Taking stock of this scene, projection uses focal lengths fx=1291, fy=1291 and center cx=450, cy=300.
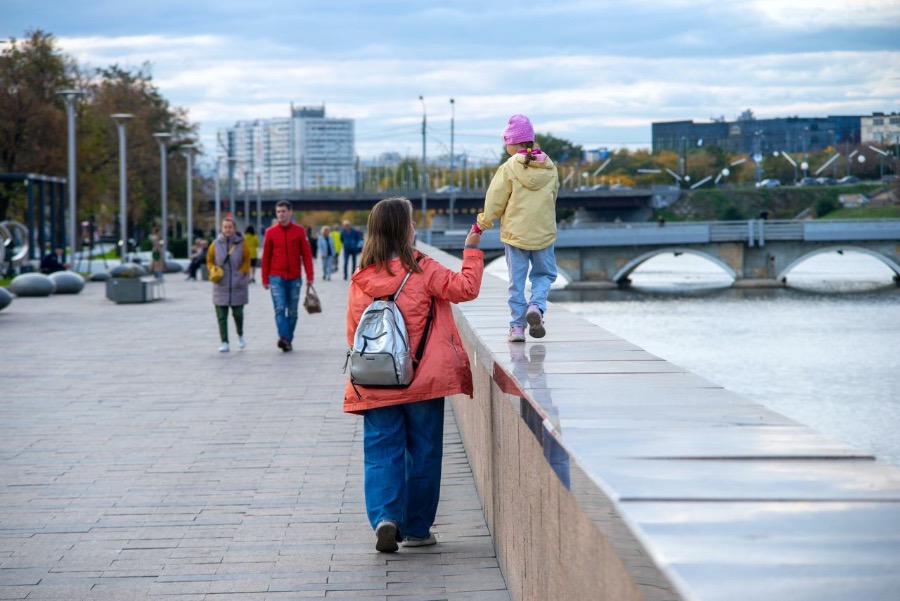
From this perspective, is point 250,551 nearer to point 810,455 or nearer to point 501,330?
point 501,330

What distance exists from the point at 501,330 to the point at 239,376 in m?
6.33

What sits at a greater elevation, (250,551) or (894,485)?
(894,485)

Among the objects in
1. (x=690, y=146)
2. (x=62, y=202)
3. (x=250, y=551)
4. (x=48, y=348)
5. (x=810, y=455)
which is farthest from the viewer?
(x=690, y=146)

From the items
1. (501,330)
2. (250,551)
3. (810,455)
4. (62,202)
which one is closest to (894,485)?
(810,455)

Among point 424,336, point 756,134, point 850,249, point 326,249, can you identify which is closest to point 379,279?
point 424,336

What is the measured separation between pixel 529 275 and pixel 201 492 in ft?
7.45

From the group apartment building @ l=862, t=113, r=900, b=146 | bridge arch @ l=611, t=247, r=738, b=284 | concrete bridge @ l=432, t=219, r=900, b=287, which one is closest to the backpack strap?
concrete bridge @ l=432, t=219, r=900, b=287

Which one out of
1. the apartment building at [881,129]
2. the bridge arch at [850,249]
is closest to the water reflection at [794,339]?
the bridge arch at [850,249]

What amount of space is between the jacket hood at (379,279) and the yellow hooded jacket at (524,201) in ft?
4.67

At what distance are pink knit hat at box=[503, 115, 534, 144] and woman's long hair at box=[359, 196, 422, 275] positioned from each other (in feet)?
4.65

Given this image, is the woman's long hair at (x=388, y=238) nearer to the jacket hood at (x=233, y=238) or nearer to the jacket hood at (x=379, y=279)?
the jacket hood at (x=379, y=279)

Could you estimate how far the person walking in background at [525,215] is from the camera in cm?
702

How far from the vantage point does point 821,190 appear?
110812mm

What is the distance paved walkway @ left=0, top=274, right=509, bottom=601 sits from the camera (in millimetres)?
5434
